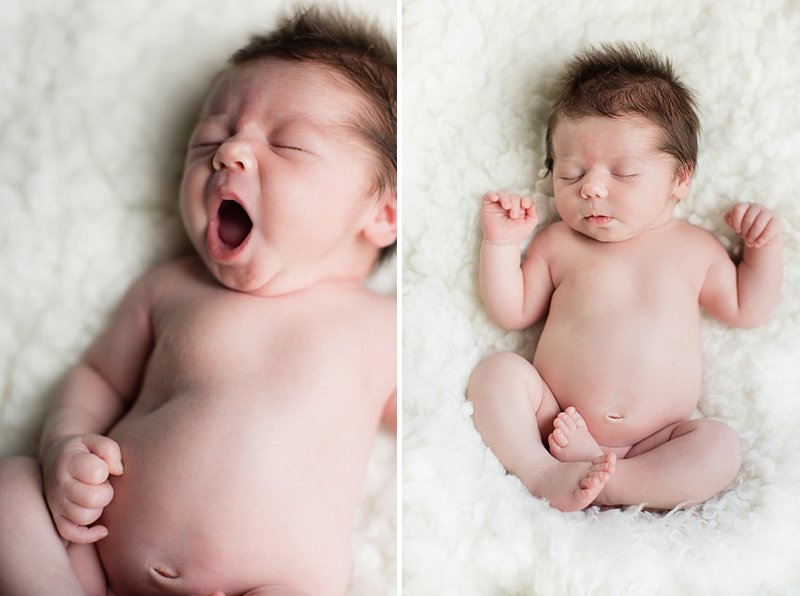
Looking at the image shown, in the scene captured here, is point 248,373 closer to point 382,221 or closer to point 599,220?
point 382,221

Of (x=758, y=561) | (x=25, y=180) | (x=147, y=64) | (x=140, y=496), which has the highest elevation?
(x=147, y=64)

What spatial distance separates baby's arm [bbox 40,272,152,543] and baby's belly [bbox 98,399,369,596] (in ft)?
0.07

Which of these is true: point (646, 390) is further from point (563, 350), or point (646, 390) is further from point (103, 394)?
point (103, 394)

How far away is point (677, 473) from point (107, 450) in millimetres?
→ 614

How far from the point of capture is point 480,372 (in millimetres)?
1013

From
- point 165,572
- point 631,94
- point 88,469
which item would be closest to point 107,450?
point 88,469

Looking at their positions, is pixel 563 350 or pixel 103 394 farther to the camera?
pixel 563 350

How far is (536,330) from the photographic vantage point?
3.50ft

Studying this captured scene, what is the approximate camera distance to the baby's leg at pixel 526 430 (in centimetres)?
93

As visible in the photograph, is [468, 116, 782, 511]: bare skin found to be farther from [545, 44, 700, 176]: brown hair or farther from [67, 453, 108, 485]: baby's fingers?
[67, 453, 108, 485]: baby's fingers

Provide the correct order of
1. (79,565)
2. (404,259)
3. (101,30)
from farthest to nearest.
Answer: (404,259) → (101,30) → (79,565)

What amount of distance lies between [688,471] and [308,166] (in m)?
0.54

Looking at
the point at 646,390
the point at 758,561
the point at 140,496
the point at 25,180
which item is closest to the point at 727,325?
the point at 646,390

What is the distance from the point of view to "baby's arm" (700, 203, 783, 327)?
1.04 meters
